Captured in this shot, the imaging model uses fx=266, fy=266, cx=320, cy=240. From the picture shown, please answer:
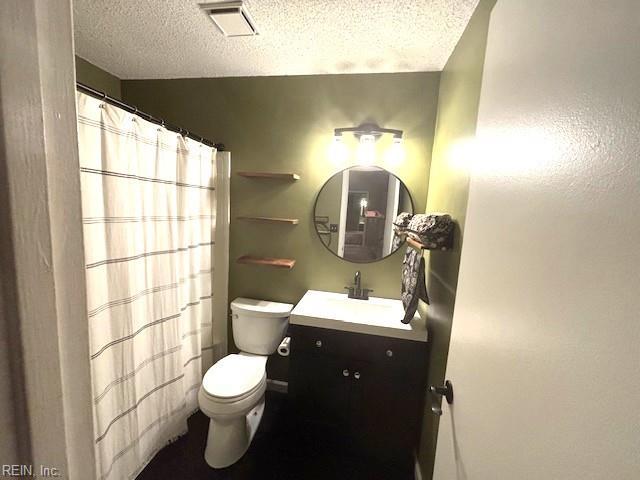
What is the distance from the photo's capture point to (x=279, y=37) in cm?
145

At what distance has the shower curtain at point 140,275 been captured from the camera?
3.76ft

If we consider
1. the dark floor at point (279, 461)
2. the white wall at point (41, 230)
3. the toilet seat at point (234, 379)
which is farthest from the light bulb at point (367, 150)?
the dark floor at point (279, 461)

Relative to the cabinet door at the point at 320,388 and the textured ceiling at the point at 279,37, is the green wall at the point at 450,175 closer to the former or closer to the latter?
the textured ceiling at the point at 279,37

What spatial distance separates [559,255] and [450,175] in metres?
1.01

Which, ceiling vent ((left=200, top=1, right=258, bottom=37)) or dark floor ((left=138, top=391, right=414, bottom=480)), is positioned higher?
ceiling vent ((left=200, top=1, right=258, bottom=37))

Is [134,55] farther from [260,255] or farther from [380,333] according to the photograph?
[380,333]

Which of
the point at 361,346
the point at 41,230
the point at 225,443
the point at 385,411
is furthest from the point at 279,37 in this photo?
the point at 225,443

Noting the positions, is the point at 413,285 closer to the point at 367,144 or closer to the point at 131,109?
the point at 367,144

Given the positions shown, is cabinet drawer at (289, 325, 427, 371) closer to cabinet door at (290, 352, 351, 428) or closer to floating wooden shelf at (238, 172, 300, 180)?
cabinet door at (290, 352, 351, 428)

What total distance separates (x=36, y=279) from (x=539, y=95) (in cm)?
78

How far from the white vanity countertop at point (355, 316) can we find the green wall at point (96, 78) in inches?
80.8

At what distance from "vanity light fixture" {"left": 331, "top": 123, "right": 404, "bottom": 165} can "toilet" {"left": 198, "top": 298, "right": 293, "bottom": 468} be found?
3.83ft

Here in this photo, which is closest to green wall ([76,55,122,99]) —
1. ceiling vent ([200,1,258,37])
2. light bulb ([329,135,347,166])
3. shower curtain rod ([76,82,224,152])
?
shower curtain rod ([76,82,224,152])

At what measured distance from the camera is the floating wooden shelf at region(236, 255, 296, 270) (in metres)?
1.90
